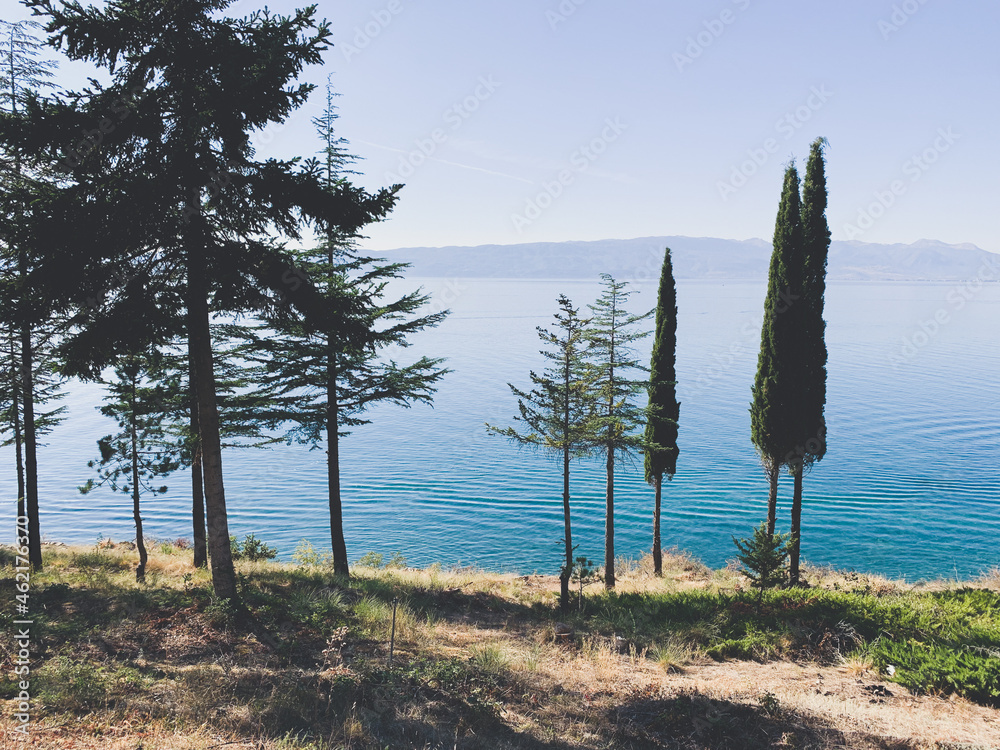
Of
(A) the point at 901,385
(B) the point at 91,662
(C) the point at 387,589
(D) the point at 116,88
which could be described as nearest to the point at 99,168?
(D) the point at 116,88

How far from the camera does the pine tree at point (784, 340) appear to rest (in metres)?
21.5

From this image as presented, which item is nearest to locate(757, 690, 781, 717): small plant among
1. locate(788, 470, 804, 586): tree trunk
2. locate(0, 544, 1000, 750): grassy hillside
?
locate(0, 544, 1000, 750): grassy hillside

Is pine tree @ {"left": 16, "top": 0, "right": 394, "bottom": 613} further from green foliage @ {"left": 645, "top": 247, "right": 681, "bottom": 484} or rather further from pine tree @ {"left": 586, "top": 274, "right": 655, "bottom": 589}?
green foliage @ {"left": 645, "top": 247, "right": 681, "bottom": 484}

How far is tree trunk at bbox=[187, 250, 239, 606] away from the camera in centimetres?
1062

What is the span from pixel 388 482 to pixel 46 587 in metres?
29.1

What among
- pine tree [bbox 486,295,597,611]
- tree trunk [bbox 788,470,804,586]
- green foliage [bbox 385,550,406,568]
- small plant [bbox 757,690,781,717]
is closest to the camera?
small plant [bbox 757,690,781,717]

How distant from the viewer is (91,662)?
8.80 meters

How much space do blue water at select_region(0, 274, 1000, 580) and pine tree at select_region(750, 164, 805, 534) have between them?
20.1ft

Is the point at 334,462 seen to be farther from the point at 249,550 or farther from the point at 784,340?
the point at 784,340

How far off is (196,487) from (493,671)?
12.1 m

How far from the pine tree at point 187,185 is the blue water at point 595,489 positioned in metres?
19.1

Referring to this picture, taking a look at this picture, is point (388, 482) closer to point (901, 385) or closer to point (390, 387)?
point (390, 387)

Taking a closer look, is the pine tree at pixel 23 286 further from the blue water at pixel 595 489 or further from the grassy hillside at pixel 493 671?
the blue water at pixel 595 489

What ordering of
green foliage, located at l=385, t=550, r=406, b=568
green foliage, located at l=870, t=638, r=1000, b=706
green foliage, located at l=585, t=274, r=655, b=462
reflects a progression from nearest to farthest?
green foliage, located at l=870, t=638, r=1000, b=706, green foliage, located at l=585, t=274, r=655, b=462, green foliage, located at l=385, t=550, r=406, b=568
